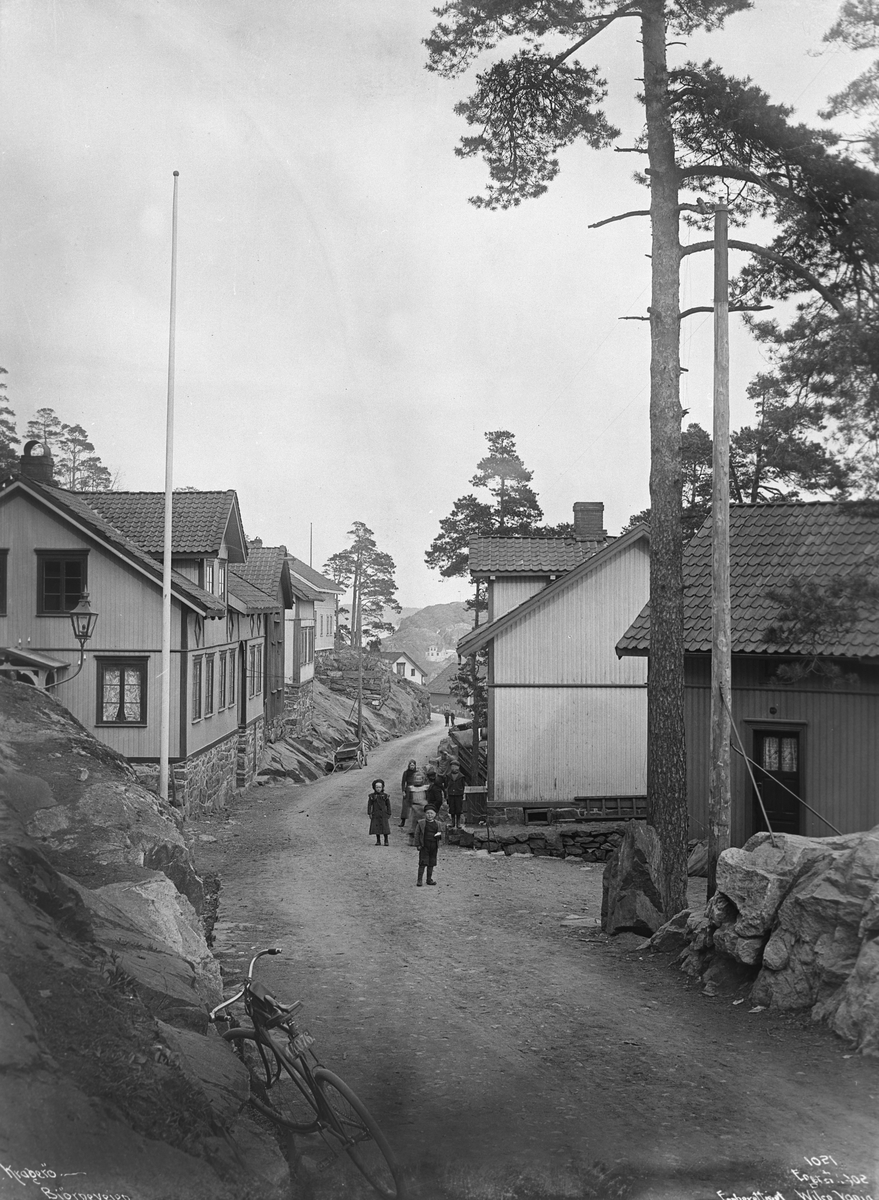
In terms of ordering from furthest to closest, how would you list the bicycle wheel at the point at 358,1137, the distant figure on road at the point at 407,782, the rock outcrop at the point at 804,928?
1. the distant figure on road at the point at 407,782
2. the rock outcrop at the point at 804,928
3. the bicycle wheel at the point at 358,1137

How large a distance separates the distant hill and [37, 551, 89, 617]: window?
736 inches

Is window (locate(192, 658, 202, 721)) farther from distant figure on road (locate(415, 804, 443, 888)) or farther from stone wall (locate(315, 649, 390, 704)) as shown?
stone wall (locate(315, 649, 390, 704))

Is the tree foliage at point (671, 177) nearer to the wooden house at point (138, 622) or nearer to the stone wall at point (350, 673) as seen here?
the wooden house at point (138, 622)

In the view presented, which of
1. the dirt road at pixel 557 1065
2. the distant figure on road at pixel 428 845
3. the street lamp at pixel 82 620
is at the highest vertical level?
the street lamp at pixel 82 620

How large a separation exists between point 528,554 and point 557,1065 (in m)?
18.0

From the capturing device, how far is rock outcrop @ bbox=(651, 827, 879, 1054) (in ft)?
20.5

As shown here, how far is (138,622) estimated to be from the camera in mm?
13195

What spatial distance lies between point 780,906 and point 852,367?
4.58m

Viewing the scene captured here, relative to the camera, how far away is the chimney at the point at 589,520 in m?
24.0

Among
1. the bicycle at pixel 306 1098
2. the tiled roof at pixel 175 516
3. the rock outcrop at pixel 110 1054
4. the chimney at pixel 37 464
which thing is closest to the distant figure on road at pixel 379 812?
the tiled roof at pixel 175 516

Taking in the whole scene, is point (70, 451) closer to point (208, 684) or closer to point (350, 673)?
point (208, 684)

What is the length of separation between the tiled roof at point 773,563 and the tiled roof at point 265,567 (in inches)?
757

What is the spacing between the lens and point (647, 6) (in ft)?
30.3

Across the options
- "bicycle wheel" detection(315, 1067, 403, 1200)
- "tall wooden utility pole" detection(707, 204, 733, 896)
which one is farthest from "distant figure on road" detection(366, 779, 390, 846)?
"bicycle wheel" detection(315, 1067, 403, 1200)
